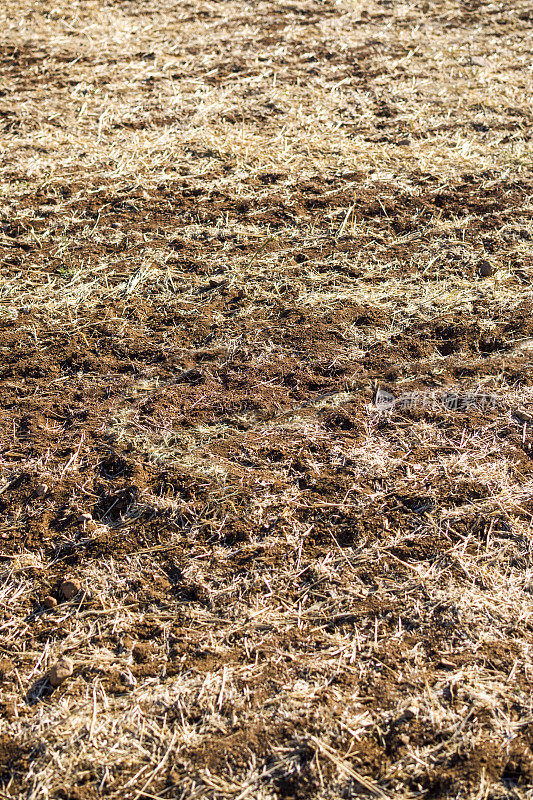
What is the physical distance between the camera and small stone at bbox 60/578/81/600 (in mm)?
2559

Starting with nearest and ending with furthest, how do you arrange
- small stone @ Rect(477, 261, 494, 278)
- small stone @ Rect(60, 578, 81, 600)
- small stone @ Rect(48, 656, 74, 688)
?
small stone @ Rect(48, 656, 74, 688), small stone @ Rect(60, 578, 81, 600), small stone @ Rect(477, 261, 494, 278)

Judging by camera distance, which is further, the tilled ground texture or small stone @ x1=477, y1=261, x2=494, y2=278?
small stone @ x1=477, y1=261, x2=494, y2=278

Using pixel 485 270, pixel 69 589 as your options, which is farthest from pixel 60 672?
pixel 485 270

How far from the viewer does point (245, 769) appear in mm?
2084

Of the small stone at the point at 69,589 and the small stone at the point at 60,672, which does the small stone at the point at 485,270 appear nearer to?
the small stone at the point at 69,589

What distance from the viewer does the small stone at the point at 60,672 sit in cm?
230

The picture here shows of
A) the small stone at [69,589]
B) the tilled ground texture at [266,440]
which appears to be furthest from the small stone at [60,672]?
the small stone at [69,589]

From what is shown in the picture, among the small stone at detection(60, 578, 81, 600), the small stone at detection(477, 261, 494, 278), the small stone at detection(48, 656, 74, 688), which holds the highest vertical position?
the small stone at detection(477, 261, 494, 278)

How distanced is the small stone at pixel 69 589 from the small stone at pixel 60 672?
10.6 inches

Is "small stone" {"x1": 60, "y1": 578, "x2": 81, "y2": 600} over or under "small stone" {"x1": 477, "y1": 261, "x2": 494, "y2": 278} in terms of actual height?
under

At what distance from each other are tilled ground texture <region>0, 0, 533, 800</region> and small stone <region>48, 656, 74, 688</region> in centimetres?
3

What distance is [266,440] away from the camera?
10.2 feet

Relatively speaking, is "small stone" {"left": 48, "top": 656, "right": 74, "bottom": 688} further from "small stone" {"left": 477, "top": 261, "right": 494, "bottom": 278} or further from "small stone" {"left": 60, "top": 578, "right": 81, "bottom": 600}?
"small stone" {"left": 477, "top": 261, "right": 494, "bottom": 278}

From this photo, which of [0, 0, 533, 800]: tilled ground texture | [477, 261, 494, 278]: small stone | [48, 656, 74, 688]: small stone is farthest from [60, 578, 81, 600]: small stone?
[477, 261, 494, 278]: small stone
